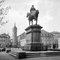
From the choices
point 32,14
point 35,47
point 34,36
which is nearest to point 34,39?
point 34,36

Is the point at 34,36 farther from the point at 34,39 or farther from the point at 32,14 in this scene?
the point at 32,14

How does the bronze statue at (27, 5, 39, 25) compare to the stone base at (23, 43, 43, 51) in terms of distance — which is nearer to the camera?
the stone base at (23, 43, 43, 51)

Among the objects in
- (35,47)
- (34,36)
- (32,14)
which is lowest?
(35,47)

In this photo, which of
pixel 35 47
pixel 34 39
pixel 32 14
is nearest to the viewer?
pixel 35 47

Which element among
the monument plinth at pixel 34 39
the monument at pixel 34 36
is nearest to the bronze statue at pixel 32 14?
the monument at pixel 34 36

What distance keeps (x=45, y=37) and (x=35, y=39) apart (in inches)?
3959

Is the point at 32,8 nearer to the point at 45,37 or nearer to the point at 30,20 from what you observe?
the point at 30,20

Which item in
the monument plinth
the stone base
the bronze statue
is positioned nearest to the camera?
the stone base

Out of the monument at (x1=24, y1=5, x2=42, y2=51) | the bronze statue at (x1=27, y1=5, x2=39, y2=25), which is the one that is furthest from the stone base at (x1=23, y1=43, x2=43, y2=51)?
the bronze statue at (x1=27, y1=5, x2=39, y2=25)

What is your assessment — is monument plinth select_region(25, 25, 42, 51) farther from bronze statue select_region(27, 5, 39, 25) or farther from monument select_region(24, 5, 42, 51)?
bronze statue select_region(27, 5, 39, 25)

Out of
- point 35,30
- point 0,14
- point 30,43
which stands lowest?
point 30,43

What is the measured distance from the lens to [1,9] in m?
22.8

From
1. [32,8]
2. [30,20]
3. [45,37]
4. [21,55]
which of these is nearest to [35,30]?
[30,20]

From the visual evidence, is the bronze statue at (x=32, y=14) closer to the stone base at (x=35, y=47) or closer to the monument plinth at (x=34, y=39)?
the monument plinth at (x=34, y=39)
